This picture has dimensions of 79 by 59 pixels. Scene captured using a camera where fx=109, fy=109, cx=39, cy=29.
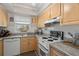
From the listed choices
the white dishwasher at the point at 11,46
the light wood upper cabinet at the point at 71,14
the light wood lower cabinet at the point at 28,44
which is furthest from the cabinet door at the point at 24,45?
the light wood upper cabinet at the point at 71,14

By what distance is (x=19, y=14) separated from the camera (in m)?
4.36

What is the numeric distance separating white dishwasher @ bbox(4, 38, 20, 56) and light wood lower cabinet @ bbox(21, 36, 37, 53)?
0.25 meters

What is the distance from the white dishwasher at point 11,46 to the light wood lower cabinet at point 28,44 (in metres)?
0.25

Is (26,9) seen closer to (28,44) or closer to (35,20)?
(35,20)

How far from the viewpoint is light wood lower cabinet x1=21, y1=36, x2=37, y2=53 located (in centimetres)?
372

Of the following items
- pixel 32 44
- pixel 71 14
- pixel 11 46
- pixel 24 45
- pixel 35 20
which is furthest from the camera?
pixel 35 20

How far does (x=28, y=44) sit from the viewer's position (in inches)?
152

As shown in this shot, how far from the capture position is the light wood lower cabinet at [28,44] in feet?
12.2

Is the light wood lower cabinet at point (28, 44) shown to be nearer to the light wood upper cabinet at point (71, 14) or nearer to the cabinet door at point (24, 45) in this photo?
the cabinet door at point (24, 45)

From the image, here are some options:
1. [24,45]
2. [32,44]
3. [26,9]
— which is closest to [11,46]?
[24,45]

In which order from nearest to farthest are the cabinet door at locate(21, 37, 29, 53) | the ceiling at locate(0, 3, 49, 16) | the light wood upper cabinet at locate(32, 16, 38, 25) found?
1. the cabinet door at locate(21, 37, 29, 53)
2. the ceiling at locate(0, 3, 49, 16)
3. the light wood upper cabinet at locate(32, 16, 38, 25)

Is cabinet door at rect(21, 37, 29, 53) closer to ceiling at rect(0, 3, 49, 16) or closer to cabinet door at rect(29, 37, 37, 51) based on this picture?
cabinet door at rect(29, 37, 37, 51)

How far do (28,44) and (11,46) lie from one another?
0.74 m

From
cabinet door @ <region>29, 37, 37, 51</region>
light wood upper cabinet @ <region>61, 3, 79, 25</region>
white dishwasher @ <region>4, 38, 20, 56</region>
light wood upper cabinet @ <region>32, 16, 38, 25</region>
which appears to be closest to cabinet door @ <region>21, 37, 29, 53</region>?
cabinet door @ <region>29, 37, 37, 51</region>
